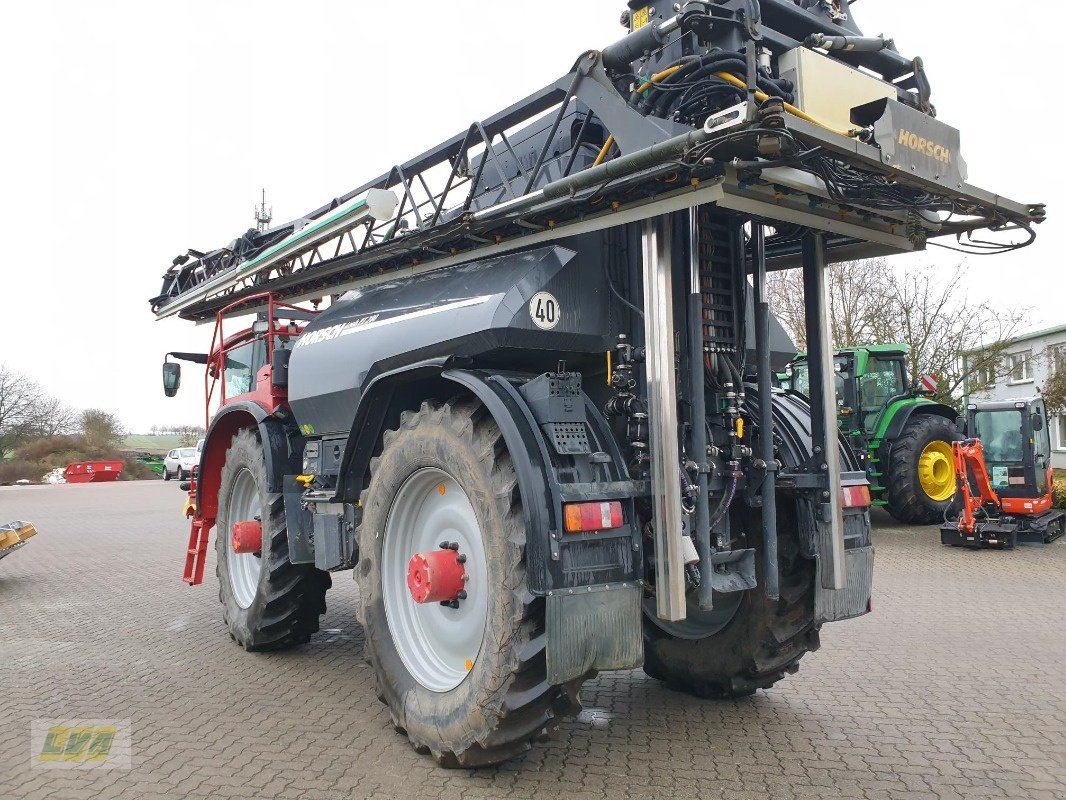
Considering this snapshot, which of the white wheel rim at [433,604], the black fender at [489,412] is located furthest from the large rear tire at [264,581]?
the white wheel rim at [433,604]

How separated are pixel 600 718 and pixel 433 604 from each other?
1159 mm

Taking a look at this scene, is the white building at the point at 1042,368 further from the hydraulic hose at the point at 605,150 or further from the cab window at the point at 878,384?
the hydraulic hose at the point at 605,150

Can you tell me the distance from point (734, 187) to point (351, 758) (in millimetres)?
3153

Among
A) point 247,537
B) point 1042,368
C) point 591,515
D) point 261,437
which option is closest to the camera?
point 591,515

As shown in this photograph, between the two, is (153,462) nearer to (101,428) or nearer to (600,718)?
(101,428)

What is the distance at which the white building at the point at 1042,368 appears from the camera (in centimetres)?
2692

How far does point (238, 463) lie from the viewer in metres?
6.44

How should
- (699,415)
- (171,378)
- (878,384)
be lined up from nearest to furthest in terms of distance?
(699,415), (171,378), (878,384)

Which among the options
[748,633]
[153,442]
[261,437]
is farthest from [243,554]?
[153,442]

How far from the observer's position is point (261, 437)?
6.10 meters

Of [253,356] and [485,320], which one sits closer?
[485,320]

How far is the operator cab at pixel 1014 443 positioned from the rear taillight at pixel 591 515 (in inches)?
416

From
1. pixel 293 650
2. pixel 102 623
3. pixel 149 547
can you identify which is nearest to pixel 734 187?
pixel 293 650

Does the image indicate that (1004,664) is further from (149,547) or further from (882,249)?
(149,547)
